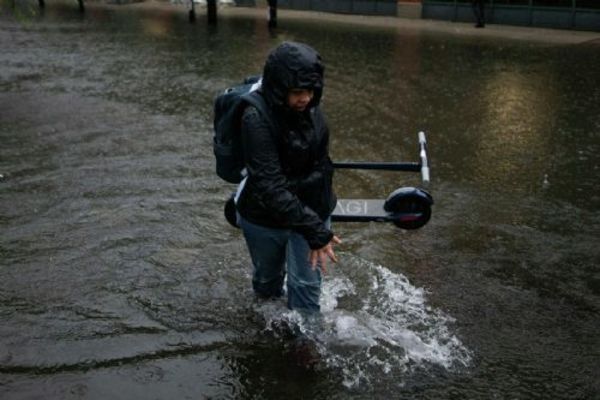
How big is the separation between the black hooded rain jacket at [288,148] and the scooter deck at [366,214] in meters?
0.78

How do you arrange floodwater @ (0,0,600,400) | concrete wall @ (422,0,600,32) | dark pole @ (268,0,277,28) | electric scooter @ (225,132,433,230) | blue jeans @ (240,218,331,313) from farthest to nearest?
1. dark pole @ (268,0,277,28)
2. concrete wall @ (422,0,600,32)
3. electric scooter @ (225,132,433,230)
4. floodwater @ (0,0,600,400)
5. blue jeans @ (240,218,331,313)

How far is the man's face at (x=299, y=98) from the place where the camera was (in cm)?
326

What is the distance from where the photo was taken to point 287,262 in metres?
3.93

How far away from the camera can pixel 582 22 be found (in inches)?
802

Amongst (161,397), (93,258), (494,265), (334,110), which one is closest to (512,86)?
(334,110)

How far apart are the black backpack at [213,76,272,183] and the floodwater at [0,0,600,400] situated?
3.61 feet

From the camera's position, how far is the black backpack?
339 centimetres

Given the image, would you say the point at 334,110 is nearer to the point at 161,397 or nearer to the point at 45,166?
the point at 45,166

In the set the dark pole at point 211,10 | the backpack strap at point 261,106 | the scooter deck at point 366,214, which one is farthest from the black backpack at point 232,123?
the dark pole at point 211,10

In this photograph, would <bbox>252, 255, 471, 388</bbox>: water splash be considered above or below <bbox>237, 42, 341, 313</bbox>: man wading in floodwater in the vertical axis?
below

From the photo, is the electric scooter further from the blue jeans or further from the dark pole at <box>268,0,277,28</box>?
the dark pole at <box>268,0,277,28</box>

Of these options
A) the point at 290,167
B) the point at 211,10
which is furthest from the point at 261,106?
the point at 211,10

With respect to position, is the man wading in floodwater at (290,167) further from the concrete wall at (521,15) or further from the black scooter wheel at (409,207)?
the concrete wall at (521,15)

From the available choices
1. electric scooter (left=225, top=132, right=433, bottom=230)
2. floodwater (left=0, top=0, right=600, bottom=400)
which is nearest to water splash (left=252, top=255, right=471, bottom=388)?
floodwater (left=0, top=0, right=600, bottom=400)
